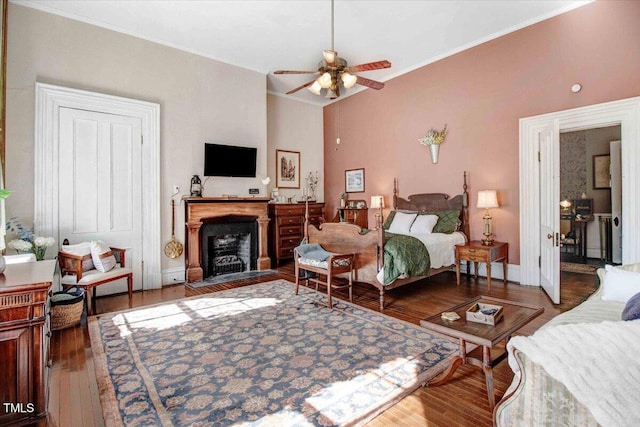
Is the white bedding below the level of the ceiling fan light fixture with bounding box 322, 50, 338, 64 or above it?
below

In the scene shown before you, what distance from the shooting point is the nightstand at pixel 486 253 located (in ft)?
14.1

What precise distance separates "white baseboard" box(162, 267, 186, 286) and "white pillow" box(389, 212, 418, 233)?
3369 mm

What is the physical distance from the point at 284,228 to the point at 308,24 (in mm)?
3551

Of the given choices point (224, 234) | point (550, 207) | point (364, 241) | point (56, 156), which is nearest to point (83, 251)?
point (56, 156)

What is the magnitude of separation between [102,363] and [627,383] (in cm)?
301

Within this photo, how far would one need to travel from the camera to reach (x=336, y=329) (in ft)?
9.84

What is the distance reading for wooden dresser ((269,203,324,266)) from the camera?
632 centimetres

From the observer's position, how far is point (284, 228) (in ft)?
21.0

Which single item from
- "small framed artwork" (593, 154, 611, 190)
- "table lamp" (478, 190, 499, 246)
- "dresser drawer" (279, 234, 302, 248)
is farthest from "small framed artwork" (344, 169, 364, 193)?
"small framed artwork" (593, 154, 611, 190)

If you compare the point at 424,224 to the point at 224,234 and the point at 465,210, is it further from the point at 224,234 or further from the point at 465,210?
the point at 224,234

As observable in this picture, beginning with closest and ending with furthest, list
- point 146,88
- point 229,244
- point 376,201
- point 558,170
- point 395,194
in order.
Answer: point 558,170 < point 146,88 < point 229,244 < point 395,194 < point 376,201

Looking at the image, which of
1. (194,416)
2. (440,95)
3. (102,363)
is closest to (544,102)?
(440,95)

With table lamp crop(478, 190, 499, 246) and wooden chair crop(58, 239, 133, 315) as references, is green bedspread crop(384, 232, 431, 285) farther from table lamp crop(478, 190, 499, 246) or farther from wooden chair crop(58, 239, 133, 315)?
wooden chair crop(58, 239, 133, 315)

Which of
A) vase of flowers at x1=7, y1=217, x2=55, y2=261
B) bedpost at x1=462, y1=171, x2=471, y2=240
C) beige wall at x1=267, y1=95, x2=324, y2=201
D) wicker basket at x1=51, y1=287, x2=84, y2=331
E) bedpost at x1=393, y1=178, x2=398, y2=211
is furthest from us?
beige wall at x1=267, y1=95, x2=324, y2=201
